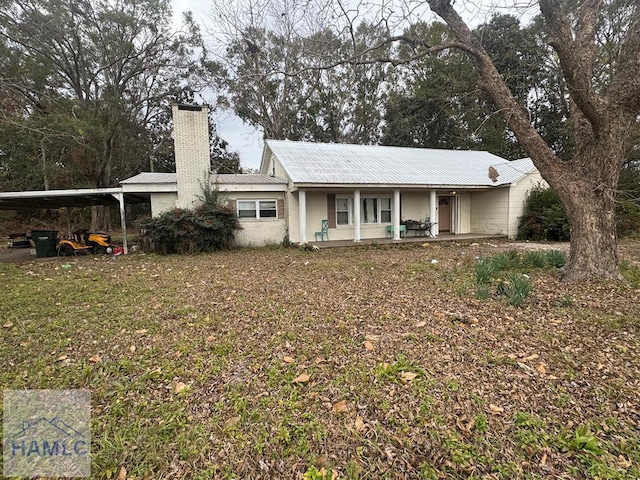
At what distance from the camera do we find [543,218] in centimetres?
1369

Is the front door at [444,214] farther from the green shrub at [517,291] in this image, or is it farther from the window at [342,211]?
the green shrub at [517,291]

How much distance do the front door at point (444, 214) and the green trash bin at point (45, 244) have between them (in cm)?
1708

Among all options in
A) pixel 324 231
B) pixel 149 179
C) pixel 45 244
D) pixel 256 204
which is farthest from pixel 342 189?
pixel 45 244

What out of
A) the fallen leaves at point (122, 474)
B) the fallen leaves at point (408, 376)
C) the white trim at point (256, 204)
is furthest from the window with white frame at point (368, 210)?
the fallen leaves at point (122, 474)

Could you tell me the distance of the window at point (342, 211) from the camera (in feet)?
46.4

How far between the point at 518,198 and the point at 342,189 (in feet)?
28.4

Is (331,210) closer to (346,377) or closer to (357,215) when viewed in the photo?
(357,215)

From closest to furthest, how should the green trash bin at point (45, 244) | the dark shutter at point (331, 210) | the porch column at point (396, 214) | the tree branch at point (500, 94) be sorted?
1. the tree branch at point (500, 94)
2. the green trash bin at point (45, 244)
3. the porch column at point (396, 214)
4. the dark shutter at point (331, 210)

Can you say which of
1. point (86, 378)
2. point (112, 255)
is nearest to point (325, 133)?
point (112, 255)

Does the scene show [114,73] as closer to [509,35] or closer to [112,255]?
[112,255]

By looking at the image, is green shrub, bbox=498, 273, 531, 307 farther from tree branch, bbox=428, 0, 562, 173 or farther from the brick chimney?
the brick chimney

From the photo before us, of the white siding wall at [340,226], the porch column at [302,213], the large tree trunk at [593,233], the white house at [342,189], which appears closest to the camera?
the large tree trunk at [593,233]

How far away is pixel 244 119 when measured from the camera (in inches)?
1048

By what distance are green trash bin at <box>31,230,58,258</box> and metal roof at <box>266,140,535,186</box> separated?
9139 millimetres
